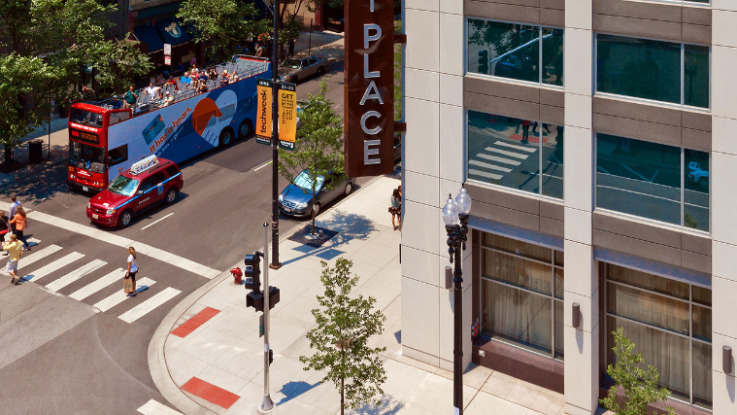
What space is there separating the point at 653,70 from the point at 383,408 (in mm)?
11603

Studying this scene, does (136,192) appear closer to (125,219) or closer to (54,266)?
(125,219)

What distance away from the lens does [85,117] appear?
1608 inches

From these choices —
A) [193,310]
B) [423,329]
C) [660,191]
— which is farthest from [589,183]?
[193,310]

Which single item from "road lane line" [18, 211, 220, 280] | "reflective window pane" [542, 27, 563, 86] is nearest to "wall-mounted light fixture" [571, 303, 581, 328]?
"reflective window pane" [542, 27, 563, 86]

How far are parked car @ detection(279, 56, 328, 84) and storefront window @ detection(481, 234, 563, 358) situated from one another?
29.4 m

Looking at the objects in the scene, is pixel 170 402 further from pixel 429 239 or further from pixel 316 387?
pixel 429 239

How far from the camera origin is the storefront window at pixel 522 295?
85.1ft

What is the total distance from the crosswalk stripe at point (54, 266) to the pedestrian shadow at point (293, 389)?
39.6 ft

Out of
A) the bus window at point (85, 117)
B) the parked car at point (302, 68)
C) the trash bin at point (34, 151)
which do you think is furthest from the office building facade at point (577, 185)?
the parked car at point (302, 68)

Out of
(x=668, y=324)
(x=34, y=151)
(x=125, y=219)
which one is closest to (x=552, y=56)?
(x=668, y=324)

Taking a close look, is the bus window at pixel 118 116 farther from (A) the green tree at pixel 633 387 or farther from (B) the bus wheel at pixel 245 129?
(A) the green tree at pixel 633 387

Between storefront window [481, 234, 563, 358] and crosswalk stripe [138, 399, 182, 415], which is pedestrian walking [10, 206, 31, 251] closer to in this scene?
crosswalk stripe [138, 399, 182, 415]

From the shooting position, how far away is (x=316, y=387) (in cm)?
2730

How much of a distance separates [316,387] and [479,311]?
207 inches
